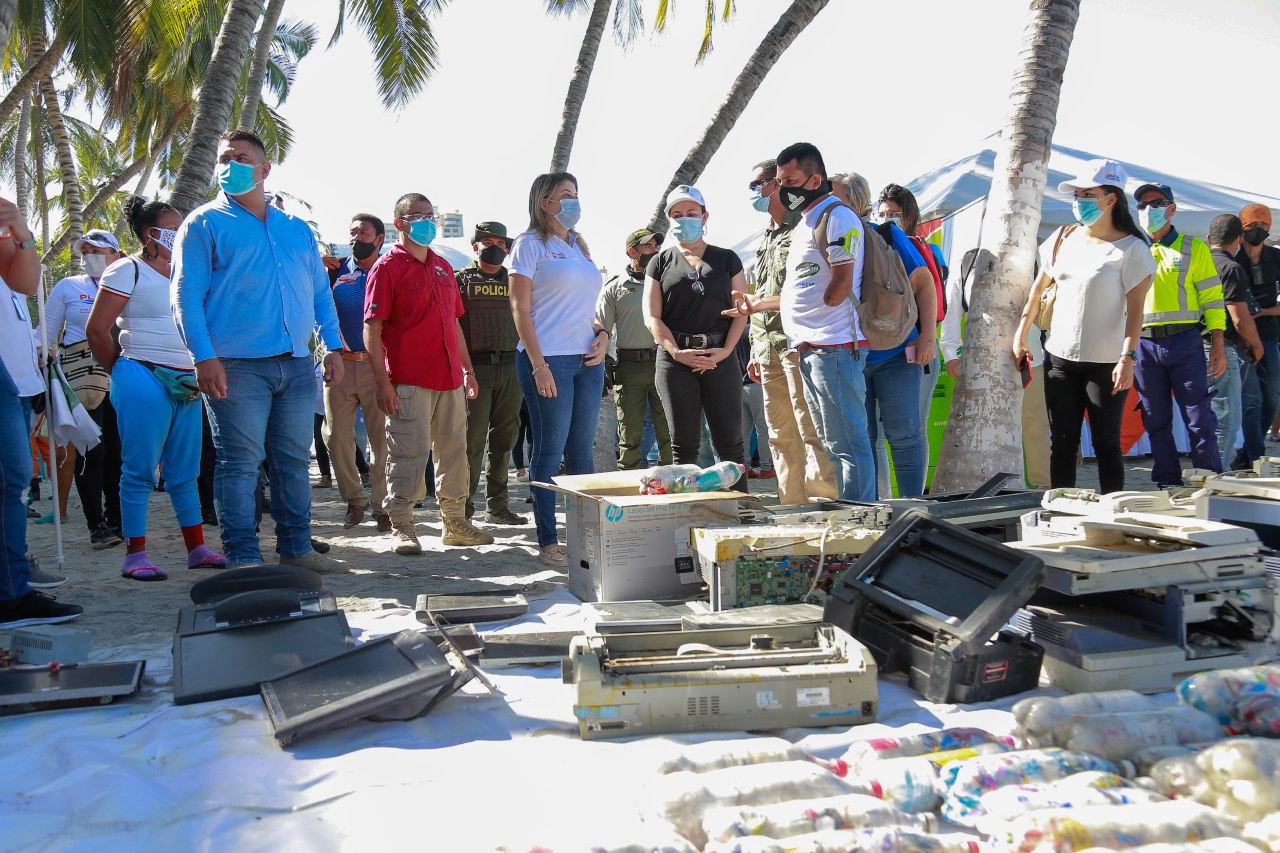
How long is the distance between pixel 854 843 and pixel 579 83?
12469 millimetres

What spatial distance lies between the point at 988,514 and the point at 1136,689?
3.68 ft

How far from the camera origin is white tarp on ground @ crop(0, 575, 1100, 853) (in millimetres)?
2094

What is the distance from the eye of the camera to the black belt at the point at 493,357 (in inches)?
268

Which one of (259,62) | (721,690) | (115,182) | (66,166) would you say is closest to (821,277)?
(721,690)

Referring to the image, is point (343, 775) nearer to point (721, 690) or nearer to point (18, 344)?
point (721, 690)

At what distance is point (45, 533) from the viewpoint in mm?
6852

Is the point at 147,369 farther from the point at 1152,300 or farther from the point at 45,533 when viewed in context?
the point at 1152,300

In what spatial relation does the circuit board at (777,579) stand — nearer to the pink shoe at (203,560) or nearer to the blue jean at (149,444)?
the pink shoe at (203,560)

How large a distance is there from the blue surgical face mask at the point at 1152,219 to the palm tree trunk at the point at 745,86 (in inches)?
195

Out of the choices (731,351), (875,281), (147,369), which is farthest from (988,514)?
(147,369)

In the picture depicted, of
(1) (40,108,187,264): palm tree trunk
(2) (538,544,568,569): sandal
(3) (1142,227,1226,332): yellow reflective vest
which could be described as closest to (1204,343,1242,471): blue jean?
(3) (1142,227,1226,332): yellow reflective vest

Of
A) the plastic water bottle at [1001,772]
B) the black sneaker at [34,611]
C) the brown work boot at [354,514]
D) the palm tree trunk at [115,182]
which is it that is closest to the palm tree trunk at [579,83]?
the brown work boot at [354,514]

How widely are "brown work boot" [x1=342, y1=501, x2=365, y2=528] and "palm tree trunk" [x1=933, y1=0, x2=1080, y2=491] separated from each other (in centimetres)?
393

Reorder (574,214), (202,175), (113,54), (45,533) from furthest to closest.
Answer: (113,54), (202,175), (45,533), (574,214)
